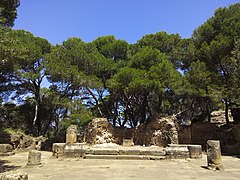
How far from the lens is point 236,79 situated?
1576 centimetres

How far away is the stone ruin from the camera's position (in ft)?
47.2

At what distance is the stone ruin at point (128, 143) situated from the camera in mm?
14375

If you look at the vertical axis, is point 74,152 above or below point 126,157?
above

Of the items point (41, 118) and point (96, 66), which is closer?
point (96, 66)

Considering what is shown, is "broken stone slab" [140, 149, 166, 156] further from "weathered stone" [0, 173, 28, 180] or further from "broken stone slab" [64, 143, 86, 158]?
"weathered stone" [0, 173, 28, 180]

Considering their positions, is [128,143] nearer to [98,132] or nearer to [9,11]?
[98,132]

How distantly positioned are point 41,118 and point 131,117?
10821 millimetres

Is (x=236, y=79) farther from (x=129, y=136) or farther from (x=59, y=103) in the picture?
(x=59, y=103)

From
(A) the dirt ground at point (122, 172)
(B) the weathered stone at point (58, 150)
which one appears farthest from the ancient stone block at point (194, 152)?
(B) the weathered stone at point (58, 150)

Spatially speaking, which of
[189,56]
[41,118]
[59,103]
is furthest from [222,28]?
[41,118]

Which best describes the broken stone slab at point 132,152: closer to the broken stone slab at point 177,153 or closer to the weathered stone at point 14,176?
the broken stone slab at point 177,153

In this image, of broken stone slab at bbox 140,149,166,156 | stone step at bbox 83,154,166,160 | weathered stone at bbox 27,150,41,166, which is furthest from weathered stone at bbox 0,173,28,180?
broken stone slab at bbox 140,149,166,156

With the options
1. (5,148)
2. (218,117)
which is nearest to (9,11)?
(5,148)

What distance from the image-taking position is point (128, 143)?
19.4 meters
